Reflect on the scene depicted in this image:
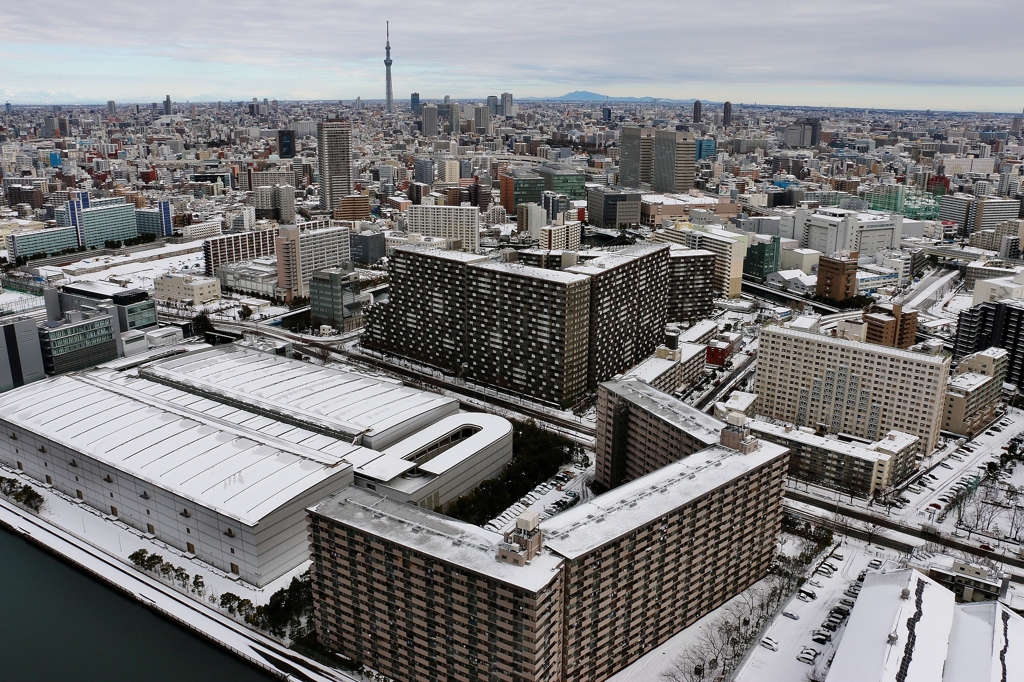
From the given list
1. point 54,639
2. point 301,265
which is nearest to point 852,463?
point 54,639

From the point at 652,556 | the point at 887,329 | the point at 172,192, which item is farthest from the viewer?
the point at 172,192

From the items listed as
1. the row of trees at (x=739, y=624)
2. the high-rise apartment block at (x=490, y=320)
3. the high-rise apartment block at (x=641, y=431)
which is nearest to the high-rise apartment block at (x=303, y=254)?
the high-rise apartment block at (x=490, y=320)

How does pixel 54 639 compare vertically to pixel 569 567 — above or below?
below

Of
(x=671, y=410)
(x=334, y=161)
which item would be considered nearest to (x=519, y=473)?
(x=671, y=410)

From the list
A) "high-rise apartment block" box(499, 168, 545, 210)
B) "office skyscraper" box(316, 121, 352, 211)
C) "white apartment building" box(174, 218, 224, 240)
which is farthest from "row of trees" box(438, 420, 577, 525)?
"office skyscraper" box(316, 121, 352, 211)

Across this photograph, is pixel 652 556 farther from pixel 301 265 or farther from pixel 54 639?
pixel 301 265

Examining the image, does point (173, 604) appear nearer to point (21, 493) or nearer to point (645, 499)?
point (21, 493)

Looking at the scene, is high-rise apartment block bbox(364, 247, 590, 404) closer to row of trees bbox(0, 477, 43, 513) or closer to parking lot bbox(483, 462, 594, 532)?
parking lot bbox(483, 462, 594, 532)

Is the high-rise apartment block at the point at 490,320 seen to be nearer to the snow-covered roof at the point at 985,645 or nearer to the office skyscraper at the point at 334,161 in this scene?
the snow-covered roof at the point at 985,645
